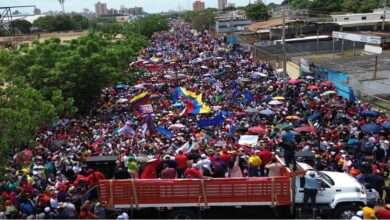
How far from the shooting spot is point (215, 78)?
36969 millimetres

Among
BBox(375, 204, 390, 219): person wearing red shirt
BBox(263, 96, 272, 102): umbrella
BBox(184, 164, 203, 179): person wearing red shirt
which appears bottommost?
BBox(263, 96, 272, 102): umbrella

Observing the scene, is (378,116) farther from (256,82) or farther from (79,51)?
(79,51)

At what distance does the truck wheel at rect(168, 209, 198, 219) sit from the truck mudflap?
3610 millimetres

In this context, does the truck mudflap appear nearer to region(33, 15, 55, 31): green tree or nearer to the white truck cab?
the white truck cab

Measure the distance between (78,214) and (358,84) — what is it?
22739 mm

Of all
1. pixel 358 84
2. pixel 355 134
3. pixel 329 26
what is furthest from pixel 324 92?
pixel 329 26

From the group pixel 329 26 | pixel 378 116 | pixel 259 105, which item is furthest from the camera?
pixel 329 26

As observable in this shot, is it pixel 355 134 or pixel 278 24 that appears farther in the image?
pixel 278 24

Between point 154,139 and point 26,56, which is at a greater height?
point 26,56

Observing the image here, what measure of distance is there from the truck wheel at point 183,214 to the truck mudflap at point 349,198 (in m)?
3.61

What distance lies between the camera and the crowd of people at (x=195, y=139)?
12.6 m

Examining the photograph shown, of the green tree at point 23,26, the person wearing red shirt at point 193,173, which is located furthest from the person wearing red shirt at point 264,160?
the green tree at point 23,26

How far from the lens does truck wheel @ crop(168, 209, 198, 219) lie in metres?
12.0

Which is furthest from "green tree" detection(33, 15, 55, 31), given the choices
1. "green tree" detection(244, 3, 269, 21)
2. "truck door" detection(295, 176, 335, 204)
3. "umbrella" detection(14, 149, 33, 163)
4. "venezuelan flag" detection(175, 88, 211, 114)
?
"truck door" detection(295, 176, 335, 204)
